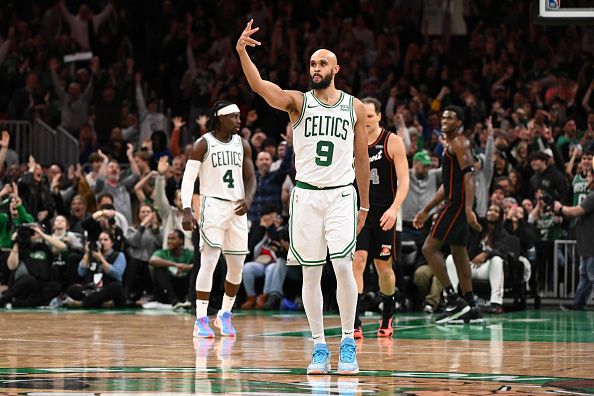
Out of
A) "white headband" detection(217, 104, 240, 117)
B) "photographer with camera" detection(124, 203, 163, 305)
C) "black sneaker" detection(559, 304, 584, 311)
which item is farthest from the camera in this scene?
"photographer with camera" detection(124, 203, 163, 305)

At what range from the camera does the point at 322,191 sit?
955 centimetres

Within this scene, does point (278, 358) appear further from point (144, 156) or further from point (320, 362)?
point (144, 156)

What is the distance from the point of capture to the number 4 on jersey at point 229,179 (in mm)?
13531

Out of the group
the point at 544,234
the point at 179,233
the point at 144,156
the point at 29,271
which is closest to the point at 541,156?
the point at 544,234

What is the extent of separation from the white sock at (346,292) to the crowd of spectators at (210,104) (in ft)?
27.7

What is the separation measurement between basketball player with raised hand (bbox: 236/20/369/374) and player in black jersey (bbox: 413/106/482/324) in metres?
5.01

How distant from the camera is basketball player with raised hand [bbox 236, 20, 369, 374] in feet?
A: 31.1

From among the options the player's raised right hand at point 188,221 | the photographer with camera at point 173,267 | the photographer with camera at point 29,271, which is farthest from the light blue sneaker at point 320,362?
the photographer with camera at point 29,271

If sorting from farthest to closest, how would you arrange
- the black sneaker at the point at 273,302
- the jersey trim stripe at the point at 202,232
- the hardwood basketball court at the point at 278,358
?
1. the black sneaker at the point at 273,302
2. the jersey trim stripe at the point at 202,232
3. the hardwood basketball court at the point at 278,358

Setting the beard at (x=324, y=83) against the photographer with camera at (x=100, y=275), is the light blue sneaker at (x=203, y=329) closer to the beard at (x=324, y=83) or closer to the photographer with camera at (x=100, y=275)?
the beard at (x=324, y=83)

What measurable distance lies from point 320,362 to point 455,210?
584cm

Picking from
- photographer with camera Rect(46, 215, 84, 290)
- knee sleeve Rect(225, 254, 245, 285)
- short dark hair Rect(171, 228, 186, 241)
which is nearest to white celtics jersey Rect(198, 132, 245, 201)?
knee sleeve Rect(225, 254, 245, 285)

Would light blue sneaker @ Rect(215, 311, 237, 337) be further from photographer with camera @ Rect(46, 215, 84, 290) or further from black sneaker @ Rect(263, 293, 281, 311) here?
photographer with camera @ Rect(46, 215, 84, 290)

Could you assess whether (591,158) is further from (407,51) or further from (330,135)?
(330,135)
